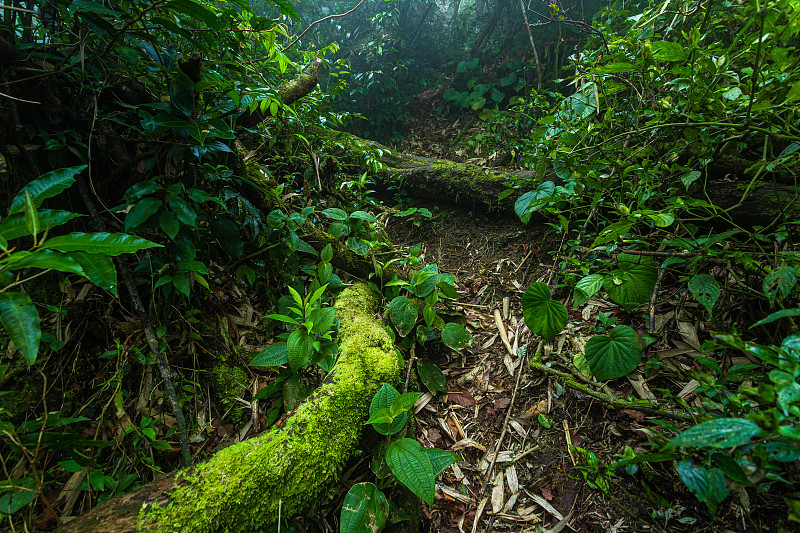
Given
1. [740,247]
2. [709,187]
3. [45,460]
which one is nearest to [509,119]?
[709,187]

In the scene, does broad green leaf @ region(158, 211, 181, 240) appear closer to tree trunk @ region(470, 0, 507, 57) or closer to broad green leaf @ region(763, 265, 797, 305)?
broad green leaf @ region(763, 265, 797, 305)

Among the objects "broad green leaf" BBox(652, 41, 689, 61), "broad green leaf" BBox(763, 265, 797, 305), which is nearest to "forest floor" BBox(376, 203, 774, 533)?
"broad green leaf" BBox(763, 265, 797, 305)

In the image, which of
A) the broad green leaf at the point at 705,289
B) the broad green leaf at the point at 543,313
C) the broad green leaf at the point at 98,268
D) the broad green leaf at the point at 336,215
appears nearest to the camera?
the broad green leaf at the point at 98,268

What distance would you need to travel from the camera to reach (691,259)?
1.33 meters

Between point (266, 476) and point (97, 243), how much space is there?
91 cm

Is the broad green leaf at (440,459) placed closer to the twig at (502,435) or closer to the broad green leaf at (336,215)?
the twig at (502,435)

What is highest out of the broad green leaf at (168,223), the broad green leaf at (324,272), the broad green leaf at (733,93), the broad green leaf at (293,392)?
the broad green leaf at (733,93)

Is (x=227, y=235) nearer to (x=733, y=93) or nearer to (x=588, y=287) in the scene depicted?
(x=588, y=287)

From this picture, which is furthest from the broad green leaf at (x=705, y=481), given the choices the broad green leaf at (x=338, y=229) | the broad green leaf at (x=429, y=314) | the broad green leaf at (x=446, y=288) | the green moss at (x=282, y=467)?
the broad green leaf at (x=338, y=229)

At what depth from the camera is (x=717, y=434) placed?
67 cm

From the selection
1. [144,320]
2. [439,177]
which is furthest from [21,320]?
[439,177]

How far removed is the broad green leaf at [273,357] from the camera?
4.76 ft

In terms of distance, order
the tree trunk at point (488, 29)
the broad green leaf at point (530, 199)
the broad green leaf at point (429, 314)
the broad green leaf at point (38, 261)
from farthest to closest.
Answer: the tree trunk at point (488, 29), the broad green leaf at point (429, 314), the broad green leaf at point (530, 199), the broad green leaf at point (38, 261)

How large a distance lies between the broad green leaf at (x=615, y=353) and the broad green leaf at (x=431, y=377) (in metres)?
0.80
